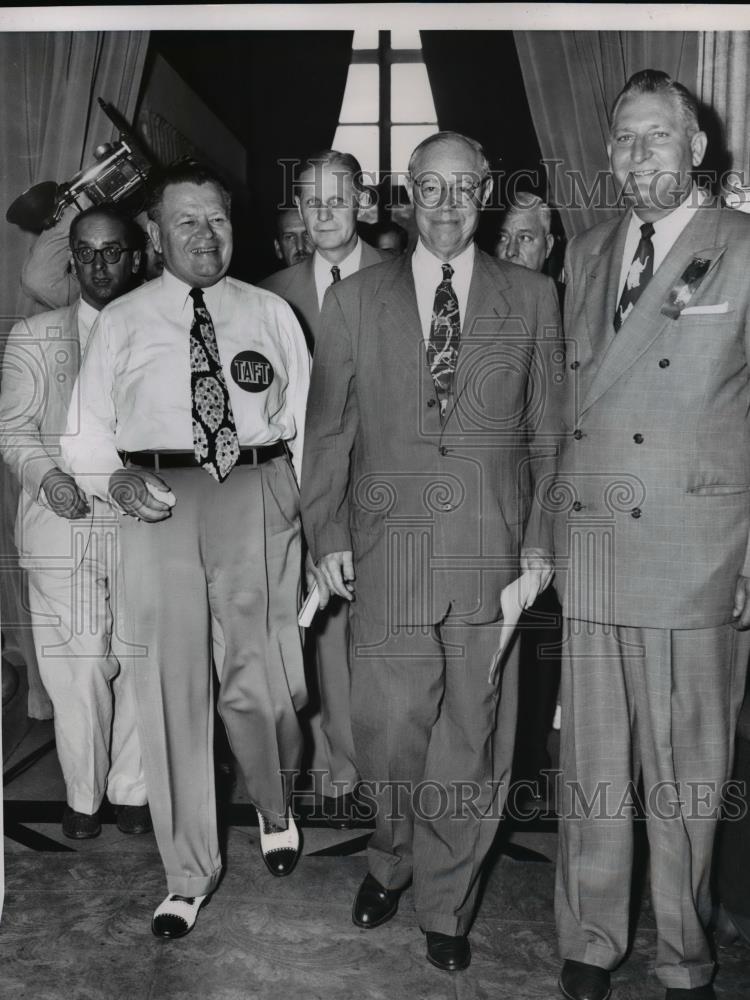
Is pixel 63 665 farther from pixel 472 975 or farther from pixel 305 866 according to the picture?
pixel 472 975

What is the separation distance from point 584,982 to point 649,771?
1.72ft

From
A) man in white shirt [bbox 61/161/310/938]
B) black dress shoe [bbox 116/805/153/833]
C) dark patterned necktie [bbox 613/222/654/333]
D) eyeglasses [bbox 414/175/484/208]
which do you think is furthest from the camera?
black dress shoe [bbox 116/805/153/833]

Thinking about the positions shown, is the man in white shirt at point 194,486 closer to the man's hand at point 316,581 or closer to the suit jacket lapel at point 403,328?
the man's hand at point 316,581

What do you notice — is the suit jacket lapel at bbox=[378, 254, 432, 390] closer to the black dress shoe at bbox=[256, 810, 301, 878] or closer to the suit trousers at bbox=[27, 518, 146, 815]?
the suit trousers at bbox=[27, 518, 146, 815]

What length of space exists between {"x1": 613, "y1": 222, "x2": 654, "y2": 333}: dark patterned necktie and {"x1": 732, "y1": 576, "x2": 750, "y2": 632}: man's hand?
63 cm

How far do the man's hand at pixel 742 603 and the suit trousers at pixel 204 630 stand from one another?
108 cm

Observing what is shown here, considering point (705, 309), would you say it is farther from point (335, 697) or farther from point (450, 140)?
point (335, 697)

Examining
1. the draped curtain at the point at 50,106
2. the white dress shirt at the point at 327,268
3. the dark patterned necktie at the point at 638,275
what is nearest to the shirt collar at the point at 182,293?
the white dress shirt at the point at 327,268

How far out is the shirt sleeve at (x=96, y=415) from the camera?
92.7 inches

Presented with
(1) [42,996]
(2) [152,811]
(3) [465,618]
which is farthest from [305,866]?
(3) [465,618]

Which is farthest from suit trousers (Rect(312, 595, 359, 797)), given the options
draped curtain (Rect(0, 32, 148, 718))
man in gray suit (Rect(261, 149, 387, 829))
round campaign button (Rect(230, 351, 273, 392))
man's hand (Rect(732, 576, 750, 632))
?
draped curtain (Rect(0, 32, 148, 718))

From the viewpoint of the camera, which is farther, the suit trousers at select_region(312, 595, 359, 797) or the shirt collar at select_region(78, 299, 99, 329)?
the suit trousers at select_region(312, 595, 359, 797)

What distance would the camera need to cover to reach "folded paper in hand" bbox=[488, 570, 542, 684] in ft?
7.53

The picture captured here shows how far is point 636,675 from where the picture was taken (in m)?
2.13
